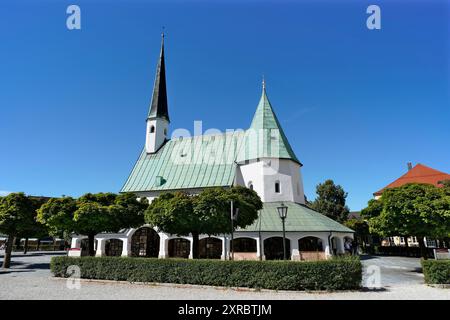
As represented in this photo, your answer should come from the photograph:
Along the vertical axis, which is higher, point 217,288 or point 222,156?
point 222,156

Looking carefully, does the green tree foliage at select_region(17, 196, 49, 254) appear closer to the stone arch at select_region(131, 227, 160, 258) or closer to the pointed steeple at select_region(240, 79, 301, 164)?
the stone arch at select_region(131, 227, 160, 258)

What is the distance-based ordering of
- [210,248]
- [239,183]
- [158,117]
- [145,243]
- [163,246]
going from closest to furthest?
[210,248] → [163,246] → [145,243] → [239,183] → [158,117]

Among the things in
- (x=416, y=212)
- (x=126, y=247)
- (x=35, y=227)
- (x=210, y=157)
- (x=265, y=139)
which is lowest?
(x=126, y=247)

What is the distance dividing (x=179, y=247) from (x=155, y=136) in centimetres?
1748

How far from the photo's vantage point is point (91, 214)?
19.0 m

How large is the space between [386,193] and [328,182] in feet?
118

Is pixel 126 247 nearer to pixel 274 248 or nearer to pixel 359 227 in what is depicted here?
pixel 274 248

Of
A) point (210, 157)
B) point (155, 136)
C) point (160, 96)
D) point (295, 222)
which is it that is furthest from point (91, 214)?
point (160, 96)

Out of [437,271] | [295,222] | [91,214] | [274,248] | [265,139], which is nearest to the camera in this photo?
[437,271]

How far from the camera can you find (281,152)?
108 ft

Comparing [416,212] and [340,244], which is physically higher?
[416,212]

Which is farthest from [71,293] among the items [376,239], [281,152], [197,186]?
[376,239]

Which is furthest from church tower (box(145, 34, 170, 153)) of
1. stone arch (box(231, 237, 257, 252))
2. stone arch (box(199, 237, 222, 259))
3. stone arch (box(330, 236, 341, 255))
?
stone arch (box(330, 236, 341, 255))
